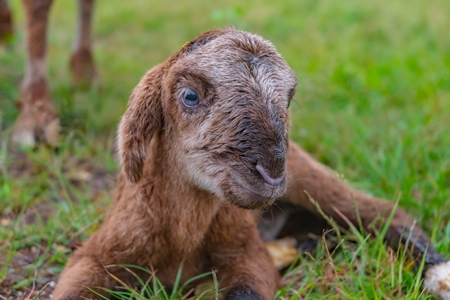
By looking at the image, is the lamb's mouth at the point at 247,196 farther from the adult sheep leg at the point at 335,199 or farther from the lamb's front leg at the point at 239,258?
the adult sheep leg at the point at 335,199

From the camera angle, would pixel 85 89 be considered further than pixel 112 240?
Yes

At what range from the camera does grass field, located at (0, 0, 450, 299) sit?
388 cm

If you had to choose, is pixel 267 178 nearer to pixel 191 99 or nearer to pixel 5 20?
pixel 191 99

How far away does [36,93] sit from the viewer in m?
5.91

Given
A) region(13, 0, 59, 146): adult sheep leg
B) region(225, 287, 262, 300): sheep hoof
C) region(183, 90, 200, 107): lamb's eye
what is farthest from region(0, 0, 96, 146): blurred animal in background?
region(225, 287, 262, 300): sheep hoof

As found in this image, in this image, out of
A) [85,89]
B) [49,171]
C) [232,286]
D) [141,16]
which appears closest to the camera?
[232,286]

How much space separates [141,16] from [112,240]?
674 cm

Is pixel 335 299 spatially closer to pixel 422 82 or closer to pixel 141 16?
pixel 422 82

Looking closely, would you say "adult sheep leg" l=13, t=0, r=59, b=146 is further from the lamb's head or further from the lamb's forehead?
the lamb's forehead

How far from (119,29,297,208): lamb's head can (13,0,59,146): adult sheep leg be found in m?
2.44

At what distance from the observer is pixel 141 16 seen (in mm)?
9766

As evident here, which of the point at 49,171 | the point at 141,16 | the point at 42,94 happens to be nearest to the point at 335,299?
the point at 49,171

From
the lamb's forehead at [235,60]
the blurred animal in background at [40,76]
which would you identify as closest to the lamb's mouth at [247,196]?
the lamb's forehead at [235,60]

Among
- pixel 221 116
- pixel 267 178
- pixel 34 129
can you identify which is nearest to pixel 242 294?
pixel 267 178
